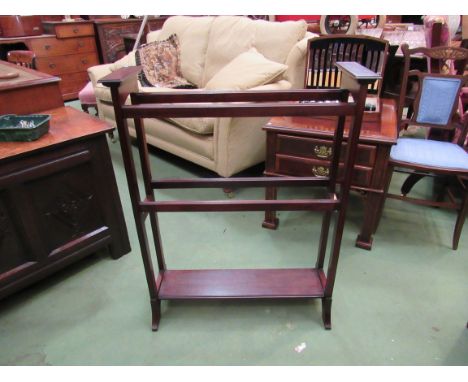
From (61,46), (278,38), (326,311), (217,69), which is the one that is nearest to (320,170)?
(326,311)

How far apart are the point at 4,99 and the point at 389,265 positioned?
1.91 m

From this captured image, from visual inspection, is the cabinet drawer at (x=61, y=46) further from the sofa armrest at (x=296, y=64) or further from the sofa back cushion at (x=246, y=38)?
the sofa armrest at (x=296, y=64)

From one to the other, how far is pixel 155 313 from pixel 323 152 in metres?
1.01

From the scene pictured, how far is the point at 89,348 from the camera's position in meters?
1.26

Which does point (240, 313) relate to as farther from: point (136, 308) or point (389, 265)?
point (389, 265)

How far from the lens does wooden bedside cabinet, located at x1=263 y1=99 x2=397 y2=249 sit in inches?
58.1

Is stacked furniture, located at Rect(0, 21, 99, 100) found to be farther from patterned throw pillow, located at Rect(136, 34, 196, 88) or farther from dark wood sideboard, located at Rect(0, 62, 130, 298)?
dark wood sideboard, located at Rect(0, 62, 130, 298)

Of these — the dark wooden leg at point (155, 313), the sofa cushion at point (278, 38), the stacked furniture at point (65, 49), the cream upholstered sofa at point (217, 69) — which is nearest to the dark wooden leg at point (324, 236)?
the dark wooden leg at point (155, 313)

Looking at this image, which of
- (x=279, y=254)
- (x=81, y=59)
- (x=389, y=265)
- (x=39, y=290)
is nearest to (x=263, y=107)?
(x=279, y=254)

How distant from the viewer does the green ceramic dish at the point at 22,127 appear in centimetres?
125

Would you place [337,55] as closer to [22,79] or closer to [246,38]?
[246,38]

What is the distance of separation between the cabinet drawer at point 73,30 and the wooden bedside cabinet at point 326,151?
10.9 feet

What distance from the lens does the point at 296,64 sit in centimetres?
210

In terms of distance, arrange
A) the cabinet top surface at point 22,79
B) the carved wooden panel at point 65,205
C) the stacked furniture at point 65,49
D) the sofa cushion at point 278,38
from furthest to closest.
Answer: the stacked furniture at point 65,49, the sofa cushion at point 278,38, the cabinet top surface at point 22,79, the carved wooden panel at point 65,205
